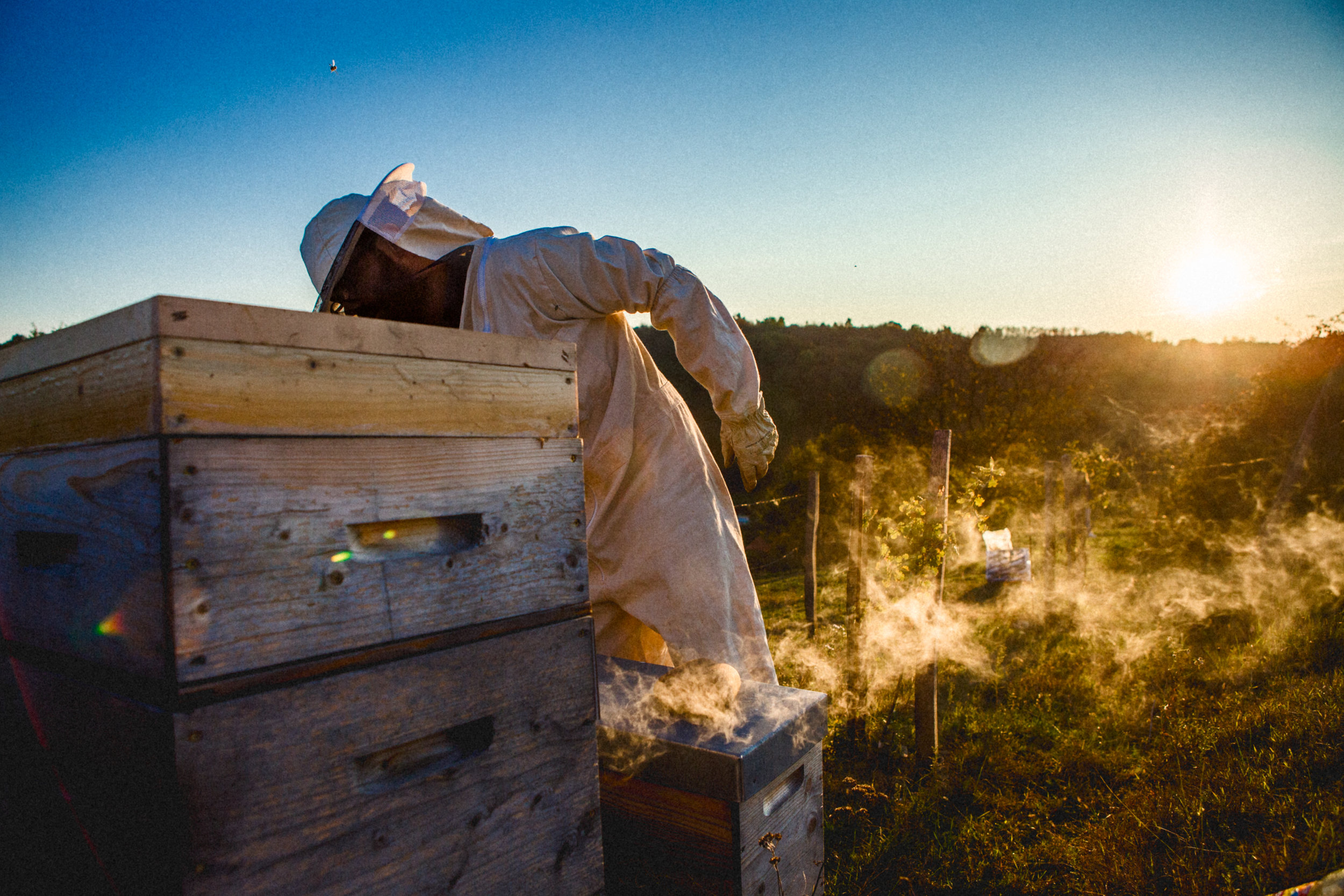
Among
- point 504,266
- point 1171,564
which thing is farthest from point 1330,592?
point 504,266

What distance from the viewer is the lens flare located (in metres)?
0.90

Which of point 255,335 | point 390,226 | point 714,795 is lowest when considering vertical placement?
point 714,795

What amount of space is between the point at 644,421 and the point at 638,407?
0.05 meters

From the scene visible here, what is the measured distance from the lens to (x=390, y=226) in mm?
2221

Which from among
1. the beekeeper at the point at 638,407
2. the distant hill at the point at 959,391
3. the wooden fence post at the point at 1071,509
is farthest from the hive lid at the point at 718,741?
the wooden fence post at the point at 1071,509

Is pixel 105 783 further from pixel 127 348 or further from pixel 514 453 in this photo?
pixel 514 453

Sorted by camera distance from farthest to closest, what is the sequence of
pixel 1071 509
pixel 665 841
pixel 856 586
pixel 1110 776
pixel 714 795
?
pixel 1071 509
pixel 856 586
pixel 1110 776
pixel 665 841
pixel 714 795

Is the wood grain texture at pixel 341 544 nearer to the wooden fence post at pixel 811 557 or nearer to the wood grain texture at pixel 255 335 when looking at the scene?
the wood grain texture at pixel 255 335

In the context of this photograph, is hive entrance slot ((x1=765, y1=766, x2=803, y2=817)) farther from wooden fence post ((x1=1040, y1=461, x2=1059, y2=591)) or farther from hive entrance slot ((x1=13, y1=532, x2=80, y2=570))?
wooden fence post ((x1=1040, y1=461, x2=1059, y2=591))

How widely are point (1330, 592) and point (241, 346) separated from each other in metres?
7.59

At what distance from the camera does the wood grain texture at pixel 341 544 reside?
84 centimetres

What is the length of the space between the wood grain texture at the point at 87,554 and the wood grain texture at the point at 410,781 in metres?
0.17

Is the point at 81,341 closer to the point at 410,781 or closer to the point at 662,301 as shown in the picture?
the point at 410,781

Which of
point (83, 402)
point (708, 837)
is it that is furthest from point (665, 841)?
point (83, 402)
